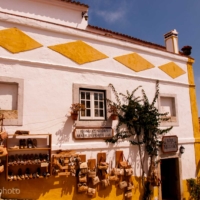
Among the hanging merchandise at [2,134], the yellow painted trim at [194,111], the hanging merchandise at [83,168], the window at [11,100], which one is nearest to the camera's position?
the hanging merchandise at [2,134]

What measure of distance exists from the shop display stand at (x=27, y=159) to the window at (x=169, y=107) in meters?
4.69

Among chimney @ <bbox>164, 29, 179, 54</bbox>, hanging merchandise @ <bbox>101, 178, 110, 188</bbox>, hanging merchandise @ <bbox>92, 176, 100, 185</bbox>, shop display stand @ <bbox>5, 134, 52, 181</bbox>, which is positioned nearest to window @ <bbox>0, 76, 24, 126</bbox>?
shop display stand @ <bbox>5, 134, 52, 181</bbox>

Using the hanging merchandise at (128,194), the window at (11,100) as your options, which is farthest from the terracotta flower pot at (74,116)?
the hanging merchandise at (128,194)

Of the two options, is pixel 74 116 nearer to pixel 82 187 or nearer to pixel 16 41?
pixel 82 187

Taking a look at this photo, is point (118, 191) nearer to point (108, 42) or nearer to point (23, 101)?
point (23, 101)

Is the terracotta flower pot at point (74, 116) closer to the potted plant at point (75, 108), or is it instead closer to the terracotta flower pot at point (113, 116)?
the potted plant at point (75, 108)

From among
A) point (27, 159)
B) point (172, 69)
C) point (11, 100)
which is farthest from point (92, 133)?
point (172, 69)

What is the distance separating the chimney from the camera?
34.7 feet

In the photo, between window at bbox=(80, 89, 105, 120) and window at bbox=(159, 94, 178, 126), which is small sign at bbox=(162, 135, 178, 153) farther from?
window at bbox=(80, 89, 105, 120)

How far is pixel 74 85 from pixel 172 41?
6.11 meters

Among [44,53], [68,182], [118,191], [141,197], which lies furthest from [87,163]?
[44,53]

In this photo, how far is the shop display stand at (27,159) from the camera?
550 cm

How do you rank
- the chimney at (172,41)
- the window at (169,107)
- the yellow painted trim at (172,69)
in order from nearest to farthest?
the window at (169,107) < the yellow painted trim at (172,69) < the chimney at (172,41)

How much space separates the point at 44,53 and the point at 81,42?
4.38 ft
